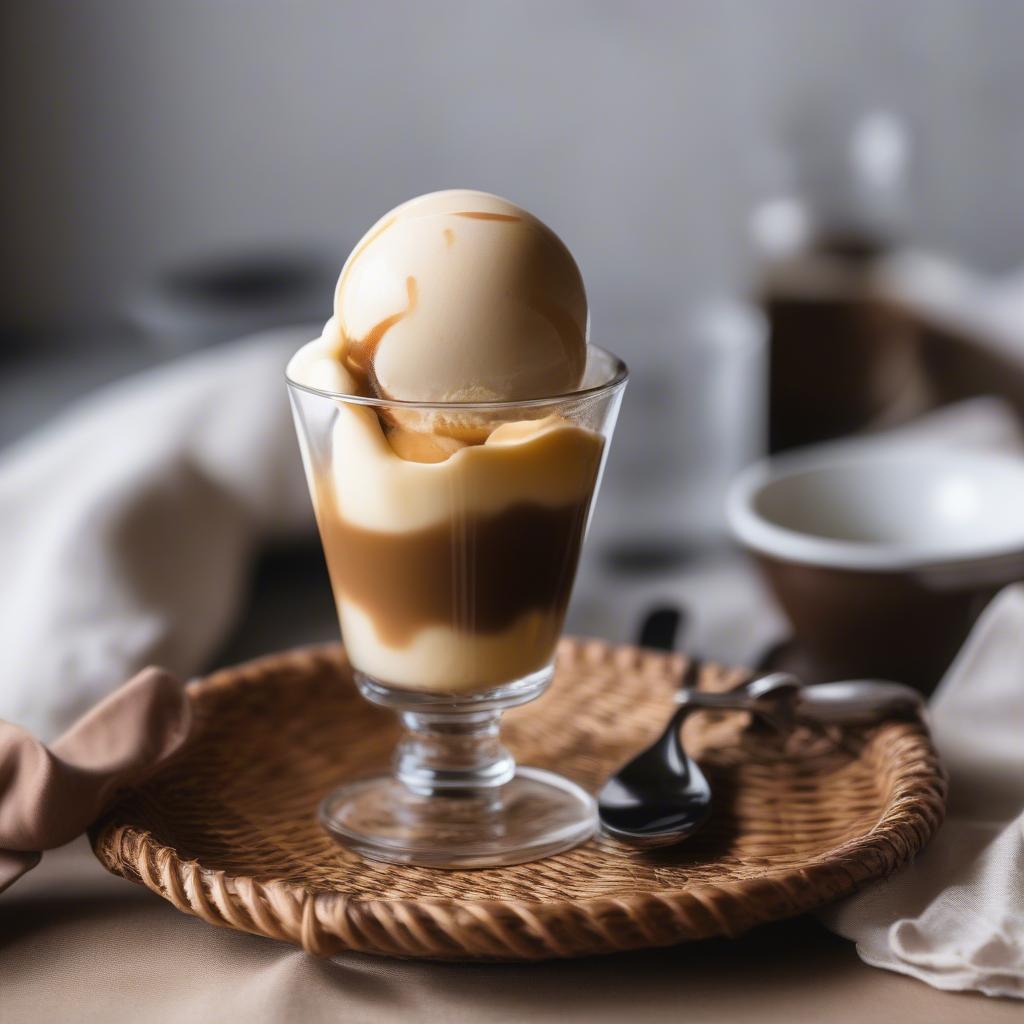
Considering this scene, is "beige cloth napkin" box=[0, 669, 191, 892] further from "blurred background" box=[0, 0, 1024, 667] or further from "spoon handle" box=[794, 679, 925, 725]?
"blurred background" box=[0, 0, 1024, 667]

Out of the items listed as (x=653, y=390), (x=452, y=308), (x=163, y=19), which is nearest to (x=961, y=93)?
(x=653, y=390)

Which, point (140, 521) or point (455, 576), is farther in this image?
point (140, 521)

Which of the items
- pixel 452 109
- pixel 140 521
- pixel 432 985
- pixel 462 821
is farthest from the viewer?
pixel 452 109

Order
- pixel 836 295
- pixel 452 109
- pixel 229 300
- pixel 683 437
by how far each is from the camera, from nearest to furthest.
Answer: pixel 683 437 → pixel 836 295 → pixel 229 300 → pixel 452 109

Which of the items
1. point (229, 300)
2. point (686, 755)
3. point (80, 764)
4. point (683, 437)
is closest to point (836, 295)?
point (683, 437)

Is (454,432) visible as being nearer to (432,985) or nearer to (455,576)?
(455,576)

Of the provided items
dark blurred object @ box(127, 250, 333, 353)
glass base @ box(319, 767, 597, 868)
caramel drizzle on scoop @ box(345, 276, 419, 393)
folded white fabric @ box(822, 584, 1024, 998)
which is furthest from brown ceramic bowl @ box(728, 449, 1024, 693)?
dark blurred object @ box(127, 250, 333, 353)

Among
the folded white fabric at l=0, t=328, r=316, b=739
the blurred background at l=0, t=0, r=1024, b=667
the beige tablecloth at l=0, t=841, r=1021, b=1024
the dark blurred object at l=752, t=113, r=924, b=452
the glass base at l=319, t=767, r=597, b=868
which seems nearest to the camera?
the beige tablecloth at l=0, t=841, r=1021, b=1024
